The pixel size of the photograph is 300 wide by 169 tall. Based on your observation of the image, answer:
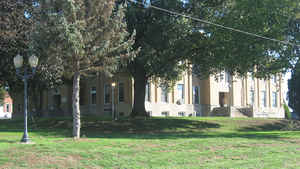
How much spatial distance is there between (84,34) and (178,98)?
91.0 feet

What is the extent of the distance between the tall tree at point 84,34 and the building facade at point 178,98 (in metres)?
20.5

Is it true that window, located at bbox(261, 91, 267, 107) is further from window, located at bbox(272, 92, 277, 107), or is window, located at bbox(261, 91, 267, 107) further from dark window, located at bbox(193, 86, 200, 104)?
dark window, located at bbox(193, 86, 200, 104)

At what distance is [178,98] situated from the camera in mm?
41250

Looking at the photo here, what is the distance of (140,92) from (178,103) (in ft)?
47.9

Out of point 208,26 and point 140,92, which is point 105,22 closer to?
point 208,26

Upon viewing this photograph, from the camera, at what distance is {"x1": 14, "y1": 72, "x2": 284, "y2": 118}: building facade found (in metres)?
38.6

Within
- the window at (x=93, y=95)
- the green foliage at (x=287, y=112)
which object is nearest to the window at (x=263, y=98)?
the green foliage at (x=287, y=112)

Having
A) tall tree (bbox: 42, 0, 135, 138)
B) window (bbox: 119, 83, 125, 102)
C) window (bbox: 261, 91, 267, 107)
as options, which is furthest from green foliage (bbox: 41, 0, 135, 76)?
window (bbox: 261, 91, 267, 107)

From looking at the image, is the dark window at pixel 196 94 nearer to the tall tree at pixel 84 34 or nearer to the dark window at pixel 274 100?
the dark window at pixel 274 100

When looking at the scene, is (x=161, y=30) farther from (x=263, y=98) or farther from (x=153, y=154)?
(x=263, y=98)

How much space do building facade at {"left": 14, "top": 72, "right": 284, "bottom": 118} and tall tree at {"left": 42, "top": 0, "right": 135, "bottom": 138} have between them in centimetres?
2054

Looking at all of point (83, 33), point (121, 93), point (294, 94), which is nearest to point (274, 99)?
point (294, 94)

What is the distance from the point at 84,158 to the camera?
10.4 meters

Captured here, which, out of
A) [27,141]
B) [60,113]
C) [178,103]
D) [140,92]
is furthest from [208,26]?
[60,113]
